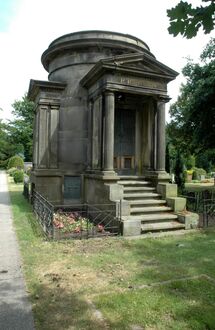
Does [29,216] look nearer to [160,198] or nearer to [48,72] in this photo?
[160,198]

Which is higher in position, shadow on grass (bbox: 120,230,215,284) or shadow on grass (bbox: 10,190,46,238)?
shadow on grass (bbox: 10,190,46,238)

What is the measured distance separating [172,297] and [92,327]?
1.48 meters

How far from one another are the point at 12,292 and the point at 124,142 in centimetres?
868

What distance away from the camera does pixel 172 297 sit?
15.9 ft

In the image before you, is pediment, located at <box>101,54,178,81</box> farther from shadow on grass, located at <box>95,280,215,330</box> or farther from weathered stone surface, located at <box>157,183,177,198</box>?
shadow on grass, located at <box>95,280,215,330</box>

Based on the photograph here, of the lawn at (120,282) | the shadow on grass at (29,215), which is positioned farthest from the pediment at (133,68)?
the lawn at (120,282)

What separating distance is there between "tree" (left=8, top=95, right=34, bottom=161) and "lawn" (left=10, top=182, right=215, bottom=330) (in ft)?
186


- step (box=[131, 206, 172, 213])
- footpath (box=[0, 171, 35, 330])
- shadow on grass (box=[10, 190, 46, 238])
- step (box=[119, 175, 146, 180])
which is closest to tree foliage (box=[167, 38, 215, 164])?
step (box=[119, 175, 146, 180])

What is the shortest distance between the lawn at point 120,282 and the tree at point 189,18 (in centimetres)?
342

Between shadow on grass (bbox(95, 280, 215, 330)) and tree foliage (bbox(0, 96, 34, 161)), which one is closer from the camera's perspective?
shadow on grass (bbox(95, 280, 215, 330))

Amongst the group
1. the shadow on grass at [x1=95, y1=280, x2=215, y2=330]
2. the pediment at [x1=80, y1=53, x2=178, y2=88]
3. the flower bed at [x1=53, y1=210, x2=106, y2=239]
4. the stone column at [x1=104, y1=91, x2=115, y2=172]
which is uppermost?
the pediment at [x1=80, y1=53, x2=178, y2=88]

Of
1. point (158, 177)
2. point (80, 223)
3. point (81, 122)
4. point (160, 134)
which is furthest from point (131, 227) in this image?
point (81, 122)

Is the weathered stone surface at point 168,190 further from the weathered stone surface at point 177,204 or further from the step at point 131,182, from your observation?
the step at point 131,182

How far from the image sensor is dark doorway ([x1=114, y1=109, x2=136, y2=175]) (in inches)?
500
